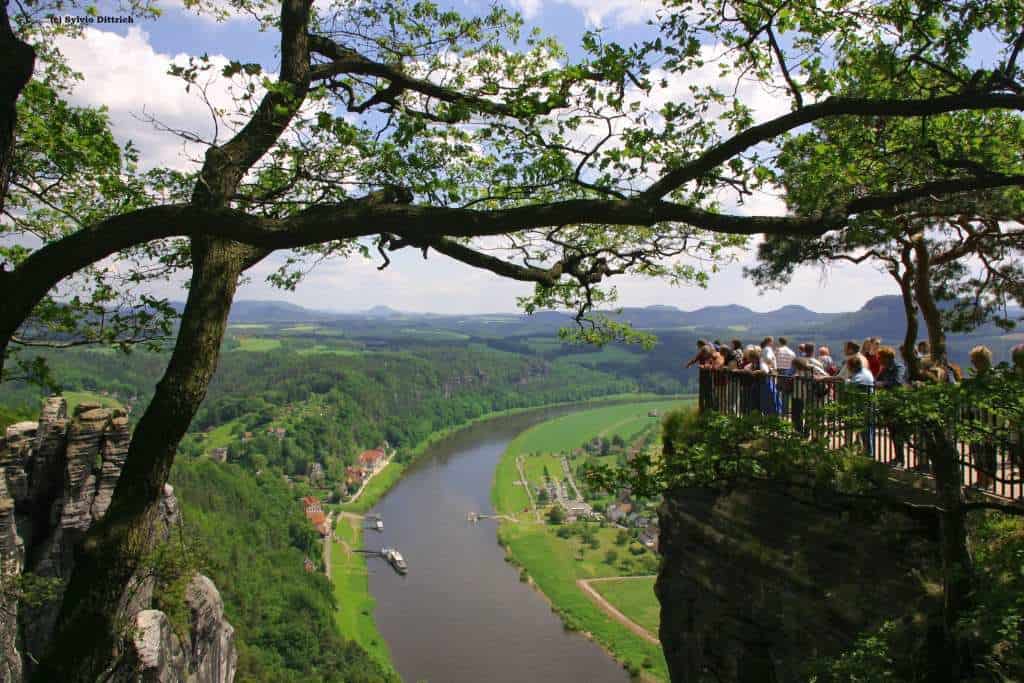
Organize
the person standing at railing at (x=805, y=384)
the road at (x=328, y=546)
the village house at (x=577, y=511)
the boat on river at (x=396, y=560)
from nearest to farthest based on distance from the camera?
the person standing at railing at (x=805, y=384) → the boat on river at (x=396, y=560) → the road at (x=328, y=546) → the village house at (x=577, y=511)

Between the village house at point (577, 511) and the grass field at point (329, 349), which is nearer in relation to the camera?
the village house at point (577, 511)

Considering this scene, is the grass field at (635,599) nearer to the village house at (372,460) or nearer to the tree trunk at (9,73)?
the tree trunk at (9,73)

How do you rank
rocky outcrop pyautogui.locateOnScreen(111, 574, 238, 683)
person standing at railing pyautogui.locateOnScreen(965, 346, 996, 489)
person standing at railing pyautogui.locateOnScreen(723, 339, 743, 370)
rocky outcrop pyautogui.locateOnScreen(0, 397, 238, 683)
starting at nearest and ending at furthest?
person standing at railing pyautogui.locateOnScreen(965, 346, 996, 489), rocky outcrop pyautogui.locateOnScreen(111, 574, 238, 683), rocky outcrop pyautogui.locateOnScreen(0, 397, 238, 683), person standing at railing pyautogui.locateOnScreen(723, 339, 743, 370)

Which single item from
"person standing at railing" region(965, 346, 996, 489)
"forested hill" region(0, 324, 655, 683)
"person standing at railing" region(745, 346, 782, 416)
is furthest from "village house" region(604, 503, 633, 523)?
"person standing at railing" region(965, 346, 996, 489)

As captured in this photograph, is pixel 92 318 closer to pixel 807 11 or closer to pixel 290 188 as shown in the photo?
pixel 290 188

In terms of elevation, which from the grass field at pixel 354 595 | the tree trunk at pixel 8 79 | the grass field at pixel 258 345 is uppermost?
the tree trunk at pixel 8 79

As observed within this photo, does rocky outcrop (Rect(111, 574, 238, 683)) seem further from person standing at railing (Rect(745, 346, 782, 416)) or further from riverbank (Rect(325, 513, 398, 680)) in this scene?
riverbank (Rect(325, 513, 398, 680))

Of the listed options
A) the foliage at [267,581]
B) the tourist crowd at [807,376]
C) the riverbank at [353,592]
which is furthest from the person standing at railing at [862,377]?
the riverbank at [353,592]

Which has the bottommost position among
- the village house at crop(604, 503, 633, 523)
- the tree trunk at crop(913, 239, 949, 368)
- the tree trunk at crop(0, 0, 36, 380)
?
the village house at crop(604, 503, 633, 523)
